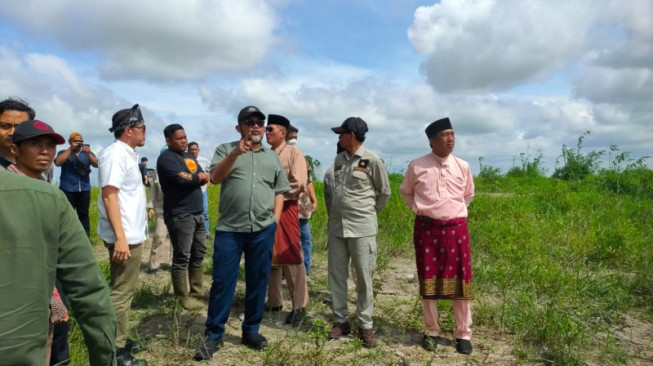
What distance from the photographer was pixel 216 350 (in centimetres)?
368

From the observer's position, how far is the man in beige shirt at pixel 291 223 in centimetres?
439

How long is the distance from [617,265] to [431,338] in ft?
11.8

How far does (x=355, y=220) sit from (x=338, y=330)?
2.98ft

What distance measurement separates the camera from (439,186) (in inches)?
157

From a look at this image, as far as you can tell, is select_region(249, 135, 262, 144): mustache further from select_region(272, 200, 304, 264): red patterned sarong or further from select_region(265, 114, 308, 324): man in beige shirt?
select_region(272, 200, 304, 264): red patterned sarong

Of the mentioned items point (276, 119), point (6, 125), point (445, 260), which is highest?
point (276, 119)

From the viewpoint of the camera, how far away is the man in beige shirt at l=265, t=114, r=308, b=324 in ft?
14.4

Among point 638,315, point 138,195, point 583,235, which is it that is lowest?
point 638,315

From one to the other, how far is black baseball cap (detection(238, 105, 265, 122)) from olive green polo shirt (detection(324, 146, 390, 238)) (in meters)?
0.88

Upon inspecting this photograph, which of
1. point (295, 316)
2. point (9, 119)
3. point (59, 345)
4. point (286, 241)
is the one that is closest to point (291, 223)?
point (286, 241)

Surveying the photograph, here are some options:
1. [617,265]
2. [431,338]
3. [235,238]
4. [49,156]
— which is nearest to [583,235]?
[617,265]

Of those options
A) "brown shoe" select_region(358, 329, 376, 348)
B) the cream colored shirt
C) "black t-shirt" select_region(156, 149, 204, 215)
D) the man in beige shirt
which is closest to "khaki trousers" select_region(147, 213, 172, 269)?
"black t-shirt" select_region(156, 149, 204, 215)

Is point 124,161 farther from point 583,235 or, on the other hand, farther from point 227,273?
point 583,235

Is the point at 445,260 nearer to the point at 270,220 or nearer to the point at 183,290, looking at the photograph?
the point at 270,220
